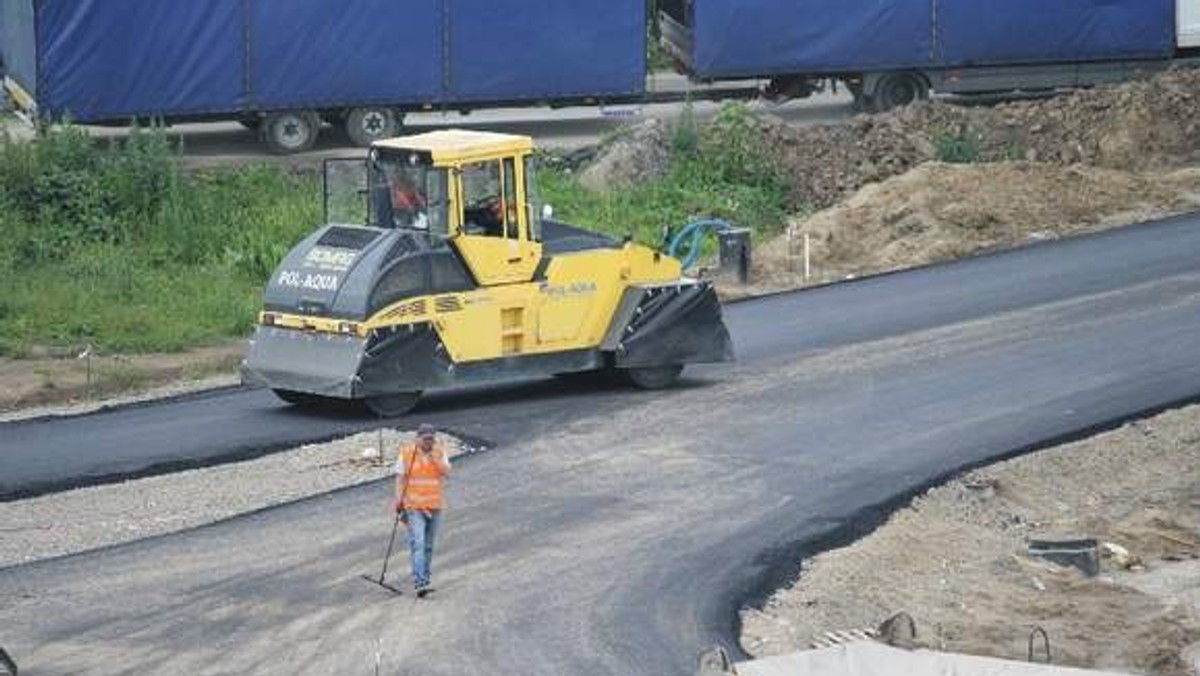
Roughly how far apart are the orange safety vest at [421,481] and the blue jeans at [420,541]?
0.06m

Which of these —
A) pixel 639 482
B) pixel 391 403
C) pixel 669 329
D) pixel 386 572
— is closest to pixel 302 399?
pixel 391 403

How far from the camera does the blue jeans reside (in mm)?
18391

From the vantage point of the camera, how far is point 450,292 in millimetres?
24359

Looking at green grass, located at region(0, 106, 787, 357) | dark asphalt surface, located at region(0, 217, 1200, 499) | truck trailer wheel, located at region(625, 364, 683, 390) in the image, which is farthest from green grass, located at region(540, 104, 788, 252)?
truck trailer wheel, located at region(625, 364, 683, 390)

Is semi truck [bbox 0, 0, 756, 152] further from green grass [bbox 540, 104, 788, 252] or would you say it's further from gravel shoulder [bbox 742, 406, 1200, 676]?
gravel shoulder [bbox 742, 406, 1200, 676]

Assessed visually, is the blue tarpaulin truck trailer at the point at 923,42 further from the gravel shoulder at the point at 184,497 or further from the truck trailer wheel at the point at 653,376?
the gravel shoulder at the point at 184,497

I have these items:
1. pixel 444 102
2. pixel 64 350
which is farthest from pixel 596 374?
pixel 444 102

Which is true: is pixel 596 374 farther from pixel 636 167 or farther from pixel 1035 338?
pixel 636 167

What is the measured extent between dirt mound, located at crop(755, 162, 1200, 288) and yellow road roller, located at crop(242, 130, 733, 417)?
6002 millimetres

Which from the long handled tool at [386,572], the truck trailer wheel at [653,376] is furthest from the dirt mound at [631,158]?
the long handled tool at [386,572]

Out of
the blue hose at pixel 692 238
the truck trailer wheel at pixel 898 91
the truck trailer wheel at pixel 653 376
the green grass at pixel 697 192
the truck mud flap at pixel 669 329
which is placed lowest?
the truck trailer wheel at pixel 653 376

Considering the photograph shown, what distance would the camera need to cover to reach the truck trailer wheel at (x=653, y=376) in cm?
2595

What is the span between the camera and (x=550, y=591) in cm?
1862

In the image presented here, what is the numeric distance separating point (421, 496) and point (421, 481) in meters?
0.11
